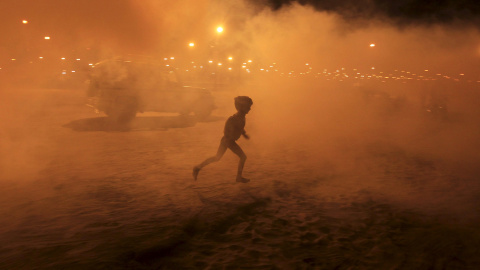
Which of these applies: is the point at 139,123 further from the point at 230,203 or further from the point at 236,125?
the point at 230,203

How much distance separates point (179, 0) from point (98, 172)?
23.4 ft

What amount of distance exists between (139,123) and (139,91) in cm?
92

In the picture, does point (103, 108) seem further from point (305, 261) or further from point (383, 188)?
point (305, 261)

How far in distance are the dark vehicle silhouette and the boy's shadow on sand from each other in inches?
11.4

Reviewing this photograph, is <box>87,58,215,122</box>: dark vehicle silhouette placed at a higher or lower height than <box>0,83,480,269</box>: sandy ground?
higher

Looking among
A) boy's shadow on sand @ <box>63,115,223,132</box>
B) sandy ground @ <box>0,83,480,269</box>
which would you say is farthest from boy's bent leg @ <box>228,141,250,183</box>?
boy's shadow on sand @ <box>63,115,223,132</box>

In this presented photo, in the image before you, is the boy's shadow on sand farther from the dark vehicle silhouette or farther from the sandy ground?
the sandy ground

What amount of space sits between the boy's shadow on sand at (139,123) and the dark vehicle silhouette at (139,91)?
0.95ft

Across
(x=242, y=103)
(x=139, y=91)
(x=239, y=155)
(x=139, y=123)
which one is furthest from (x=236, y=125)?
(x=139, y=91)

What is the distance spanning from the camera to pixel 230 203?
4758mm

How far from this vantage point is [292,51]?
652 inches

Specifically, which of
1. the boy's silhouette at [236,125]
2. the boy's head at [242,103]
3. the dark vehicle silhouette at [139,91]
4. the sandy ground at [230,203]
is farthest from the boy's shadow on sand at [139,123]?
the boy's head at [242,103]

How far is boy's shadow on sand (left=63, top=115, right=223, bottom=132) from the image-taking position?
33.3 ft

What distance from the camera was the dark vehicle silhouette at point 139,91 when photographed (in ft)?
36.2
